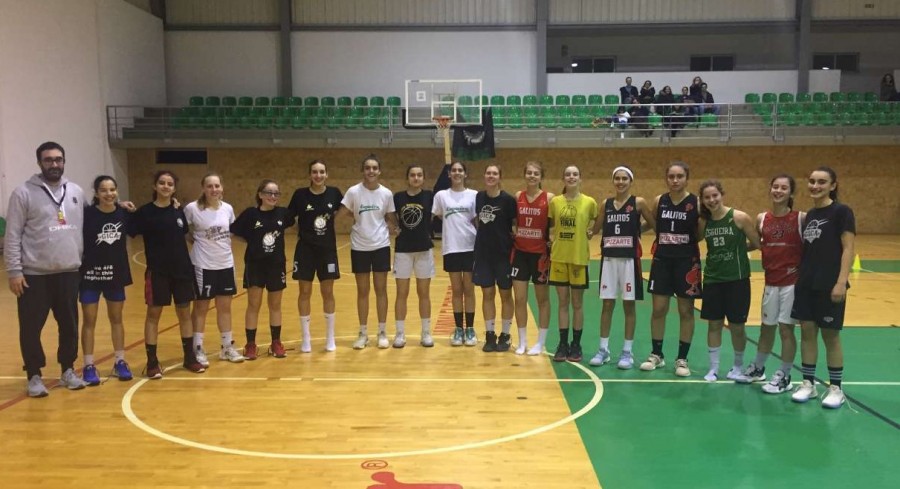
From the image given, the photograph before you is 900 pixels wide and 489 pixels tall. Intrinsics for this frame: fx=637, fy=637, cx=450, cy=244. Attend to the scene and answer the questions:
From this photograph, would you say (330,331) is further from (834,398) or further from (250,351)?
(834,398)

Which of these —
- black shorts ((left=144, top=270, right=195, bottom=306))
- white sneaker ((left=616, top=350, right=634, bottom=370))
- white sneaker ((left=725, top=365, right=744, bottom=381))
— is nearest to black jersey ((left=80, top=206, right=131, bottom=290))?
black shorts ((left=144, top=270, right=195, bottom=306))

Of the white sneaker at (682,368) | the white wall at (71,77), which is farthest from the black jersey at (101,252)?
the white wall at (71,77)

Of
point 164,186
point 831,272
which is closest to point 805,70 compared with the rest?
point 831,272

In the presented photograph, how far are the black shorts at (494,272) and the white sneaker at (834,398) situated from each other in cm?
296

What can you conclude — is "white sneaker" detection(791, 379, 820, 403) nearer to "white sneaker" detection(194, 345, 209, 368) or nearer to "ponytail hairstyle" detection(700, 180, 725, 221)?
"ponytail hairstyle" detection(700, 180, 725, 221)

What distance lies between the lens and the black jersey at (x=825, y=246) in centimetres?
502

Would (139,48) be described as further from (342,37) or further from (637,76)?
(637,76)

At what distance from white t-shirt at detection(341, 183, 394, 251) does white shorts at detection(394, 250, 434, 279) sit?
0.90 ft

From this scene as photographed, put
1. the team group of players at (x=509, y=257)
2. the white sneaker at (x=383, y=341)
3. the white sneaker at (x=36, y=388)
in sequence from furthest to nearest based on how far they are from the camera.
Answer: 1. the white sneaker at (x=383, y=341)
2. the white sneaker at (x=36, y=388)
3. the team group of players at (x=509, y=257)

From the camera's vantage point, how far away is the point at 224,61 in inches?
853

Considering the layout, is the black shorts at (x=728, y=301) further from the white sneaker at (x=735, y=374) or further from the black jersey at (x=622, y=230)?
the black jersey at (x=622, y=230)

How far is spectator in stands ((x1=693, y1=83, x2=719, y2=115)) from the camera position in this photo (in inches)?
748

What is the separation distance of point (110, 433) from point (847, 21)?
24.3 m

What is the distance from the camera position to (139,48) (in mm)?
20375
